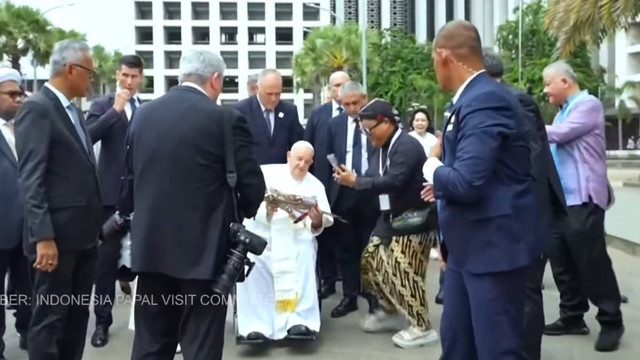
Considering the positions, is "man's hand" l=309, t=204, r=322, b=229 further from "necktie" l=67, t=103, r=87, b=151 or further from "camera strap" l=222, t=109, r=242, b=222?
"camera strap" l=222, t=109, r=242, b=222

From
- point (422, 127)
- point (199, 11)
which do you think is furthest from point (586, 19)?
point (199, 11)

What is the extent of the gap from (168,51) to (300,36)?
14005 mm

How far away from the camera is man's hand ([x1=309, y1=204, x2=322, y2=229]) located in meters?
5.98

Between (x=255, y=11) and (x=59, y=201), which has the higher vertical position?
(x=255, y=11)

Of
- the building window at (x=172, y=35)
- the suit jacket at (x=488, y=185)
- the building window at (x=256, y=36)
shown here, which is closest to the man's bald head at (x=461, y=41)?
the suit jacket at (x=488, y=185)

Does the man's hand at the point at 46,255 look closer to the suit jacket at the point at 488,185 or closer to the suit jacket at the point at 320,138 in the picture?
the suit jacket at the point at 488,185

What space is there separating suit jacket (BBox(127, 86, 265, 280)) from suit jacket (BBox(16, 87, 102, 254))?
1.94ft

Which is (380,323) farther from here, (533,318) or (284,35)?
(284,35)

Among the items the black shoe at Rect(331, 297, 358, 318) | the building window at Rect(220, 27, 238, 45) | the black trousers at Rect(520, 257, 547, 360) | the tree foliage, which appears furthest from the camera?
the building window at Rect(220, 27, 238, 45)

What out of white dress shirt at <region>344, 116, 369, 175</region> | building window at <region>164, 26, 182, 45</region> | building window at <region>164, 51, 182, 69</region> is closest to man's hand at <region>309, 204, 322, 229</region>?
white dress shirt at <region>344, 116, 369, 175</region>

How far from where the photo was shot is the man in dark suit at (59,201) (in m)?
4.21

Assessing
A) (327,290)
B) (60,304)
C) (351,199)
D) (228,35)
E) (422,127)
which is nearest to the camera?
(60,304)

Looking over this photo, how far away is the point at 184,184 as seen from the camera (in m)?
3.89

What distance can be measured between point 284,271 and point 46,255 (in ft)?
7.13
